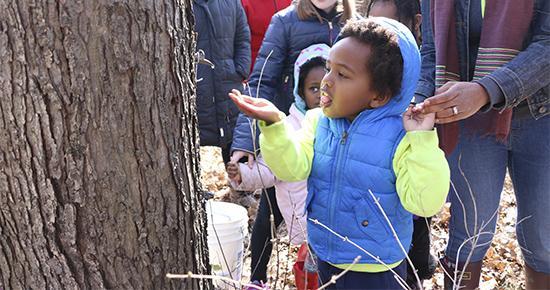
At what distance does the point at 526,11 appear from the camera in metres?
2.21

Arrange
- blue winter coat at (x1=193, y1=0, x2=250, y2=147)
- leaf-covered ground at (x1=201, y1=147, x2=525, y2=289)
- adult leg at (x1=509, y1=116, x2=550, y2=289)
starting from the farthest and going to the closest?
blue winter coat at (x1=193, y1=0, x2=250, y2=147) < leaf-covered ground at (x1=201, y1=147, x2=525, y2=289) < adult leg at (x1=509, y1=116, x2=550, y2=289)

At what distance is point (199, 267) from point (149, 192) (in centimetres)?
33

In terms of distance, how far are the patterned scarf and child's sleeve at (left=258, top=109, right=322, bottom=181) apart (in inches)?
26.0

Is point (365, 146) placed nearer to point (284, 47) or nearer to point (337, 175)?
point (337, 175)

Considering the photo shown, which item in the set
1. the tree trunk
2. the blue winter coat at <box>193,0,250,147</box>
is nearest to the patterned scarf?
the tree trunk

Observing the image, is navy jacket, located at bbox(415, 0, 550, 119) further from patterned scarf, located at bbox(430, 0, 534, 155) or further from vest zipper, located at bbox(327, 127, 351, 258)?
vest zipper, located at bbox(327, 127, 351, 258)

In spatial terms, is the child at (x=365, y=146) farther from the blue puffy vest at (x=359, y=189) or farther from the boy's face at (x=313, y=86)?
the boy's face at (x=313, y=86)

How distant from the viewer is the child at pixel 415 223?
3.08m

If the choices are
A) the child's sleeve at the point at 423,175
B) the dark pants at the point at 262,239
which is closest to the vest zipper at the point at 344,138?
the child's sleeve at the point at 423,175

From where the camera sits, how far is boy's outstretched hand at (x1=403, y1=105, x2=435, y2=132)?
1.96 meters

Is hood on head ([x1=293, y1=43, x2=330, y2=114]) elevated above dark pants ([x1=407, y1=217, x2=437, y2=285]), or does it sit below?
above

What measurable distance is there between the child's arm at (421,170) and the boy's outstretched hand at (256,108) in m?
0.45

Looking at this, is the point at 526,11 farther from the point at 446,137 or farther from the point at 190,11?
the point at 190,11

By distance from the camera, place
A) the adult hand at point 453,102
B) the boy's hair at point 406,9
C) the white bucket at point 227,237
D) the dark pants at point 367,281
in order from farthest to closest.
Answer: the boy's hair at point 406,9
the white bucket at point 227,237
the dark pants at point 367,281
the adult hand at point 453,102
